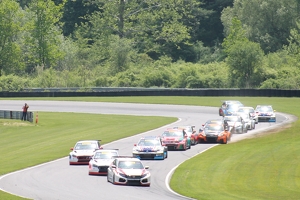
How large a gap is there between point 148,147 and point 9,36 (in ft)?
254

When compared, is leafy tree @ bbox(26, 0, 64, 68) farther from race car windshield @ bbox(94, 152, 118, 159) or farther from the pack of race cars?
race car windshield @ bbox(94, 152, 118, 159)

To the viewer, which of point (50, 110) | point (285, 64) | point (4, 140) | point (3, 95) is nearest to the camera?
point (4, 140)

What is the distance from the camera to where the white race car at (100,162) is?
31.7 meters

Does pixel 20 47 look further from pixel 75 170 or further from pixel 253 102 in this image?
pixel 75 170

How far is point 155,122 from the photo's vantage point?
57.8 metres

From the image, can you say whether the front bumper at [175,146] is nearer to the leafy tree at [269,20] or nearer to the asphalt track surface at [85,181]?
the asphalt track surface at [85,181]

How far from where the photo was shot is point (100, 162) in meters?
31.9

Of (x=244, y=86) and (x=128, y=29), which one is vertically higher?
(x=128, y=29)

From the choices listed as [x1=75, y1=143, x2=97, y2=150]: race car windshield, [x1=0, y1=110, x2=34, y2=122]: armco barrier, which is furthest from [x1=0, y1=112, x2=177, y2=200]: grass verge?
[x1=75, y1=143, x2=97, y2=150]: race car windshield

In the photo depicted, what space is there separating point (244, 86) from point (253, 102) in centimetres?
2218

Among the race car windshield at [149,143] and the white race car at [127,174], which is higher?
the race car windshield at [149,143]

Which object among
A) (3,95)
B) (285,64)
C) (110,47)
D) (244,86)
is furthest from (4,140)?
(110,47)

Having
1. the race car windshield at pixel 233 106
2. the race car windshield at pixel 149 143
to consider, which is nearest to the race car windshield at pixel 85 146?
the race car windshield at pixel 149 143

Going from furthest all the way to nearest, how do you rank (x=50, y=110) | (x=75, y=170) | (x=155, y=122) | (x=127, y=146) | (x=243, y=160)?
(x=50, y=110) < (x=155, y=122) < (x=127, y=146) < (x=243, y=160) < (x=75, y=170)
